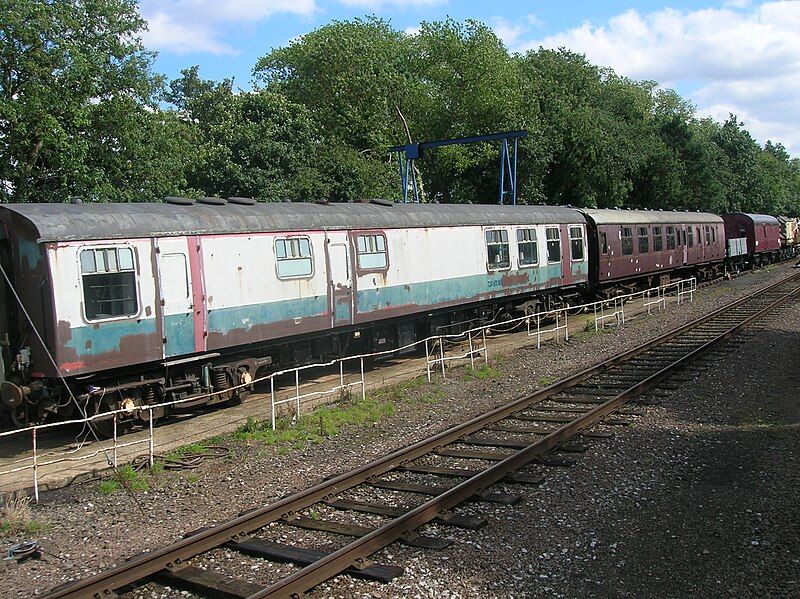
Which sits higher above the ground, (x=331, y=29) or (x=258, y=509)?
(x=331, y=29)

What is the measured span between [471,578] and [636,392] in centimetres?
735

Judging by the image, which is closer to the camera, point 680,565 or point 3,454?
point 680,565

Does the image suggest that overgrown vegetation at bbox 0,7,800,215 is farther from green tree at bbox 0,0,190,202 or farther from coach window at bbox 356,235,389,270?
coach window at bbox 356,235,389,270

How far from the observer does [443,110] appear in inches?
1747

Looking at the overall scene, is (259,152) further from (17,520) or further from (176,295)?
(17,520)

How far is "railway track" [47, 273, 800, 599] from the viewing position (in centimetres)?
610

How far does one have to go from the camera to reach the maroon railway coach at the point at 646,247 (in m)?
24.9

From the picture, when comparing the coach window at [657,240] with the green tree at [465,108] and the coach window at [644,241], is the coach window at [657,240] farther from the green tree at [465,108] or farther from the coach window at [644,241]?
the green tree at [465,108]

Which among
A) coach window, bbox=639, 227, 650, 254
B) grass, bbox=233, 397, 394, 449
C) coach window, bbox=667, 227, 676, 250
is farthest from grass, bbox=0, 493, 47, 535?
coach window, bbox=667, 227, 676, 250

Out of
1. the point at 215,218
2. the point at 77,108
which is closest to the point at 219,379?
Answer: the point at 215,218

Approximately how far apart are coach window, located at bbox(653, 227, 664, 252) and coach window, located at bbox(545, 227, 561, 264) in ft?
27.6

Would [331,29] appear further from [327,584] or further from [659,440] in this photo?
[327,584]

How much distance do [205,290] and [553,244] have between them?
1271cm

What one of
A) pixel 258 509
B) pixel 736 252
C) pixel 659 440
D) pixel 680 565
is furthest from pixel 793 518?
pixel 736 252
